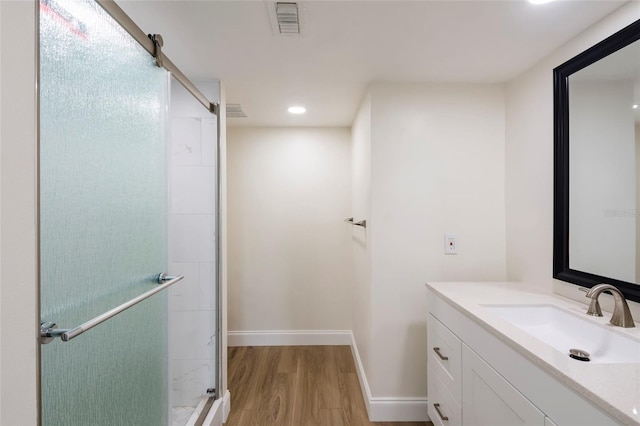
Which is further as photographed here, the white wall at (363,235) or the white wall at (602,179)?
the white wall at (363,235)

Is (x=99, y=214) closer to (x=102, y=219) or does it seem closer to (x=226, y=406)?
(x=102, y=219)

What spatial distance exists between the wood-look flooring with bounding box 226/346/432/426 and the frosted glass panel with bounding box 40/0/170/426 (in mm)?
1070

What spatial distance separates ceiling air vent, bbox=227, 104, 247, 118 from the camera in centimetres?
270

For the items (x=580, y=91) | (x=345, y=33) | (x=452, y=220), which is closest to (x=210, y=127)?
(x=345, y=33)

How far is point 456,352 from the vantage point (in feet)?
5.21

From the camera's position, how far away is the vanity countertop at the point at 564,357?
0.76 meters

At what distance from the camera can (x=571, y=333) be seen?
1395mm

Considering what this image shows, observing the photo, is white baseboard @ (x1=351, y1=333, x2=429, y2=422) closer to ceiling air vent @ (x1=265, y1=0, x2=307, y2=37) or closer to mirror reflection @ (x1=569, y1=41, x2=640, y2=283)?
mirror reflection @ (x1=569, y1=41, x2=640, y2=283)

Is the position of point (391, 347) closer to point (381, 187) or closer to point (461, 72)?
point (381, 187)

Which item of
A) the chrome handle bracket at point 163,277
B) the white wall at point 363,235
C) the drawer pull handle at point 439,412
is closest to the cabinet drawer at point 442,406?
the drawer pull handle at point 439,412

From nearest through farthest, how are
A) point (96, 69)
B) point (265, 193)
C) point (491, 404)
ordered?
1. point (96, 69)
2. point (491, 404)
3. point (265, 193)

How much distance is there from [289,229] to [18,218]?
276 cm

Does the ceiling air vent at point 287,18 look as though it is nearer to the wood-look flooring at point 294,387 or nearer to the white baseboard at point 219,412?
the white baseboard at point 219,412

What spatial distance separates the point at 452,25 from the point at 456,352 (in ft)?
4.99
